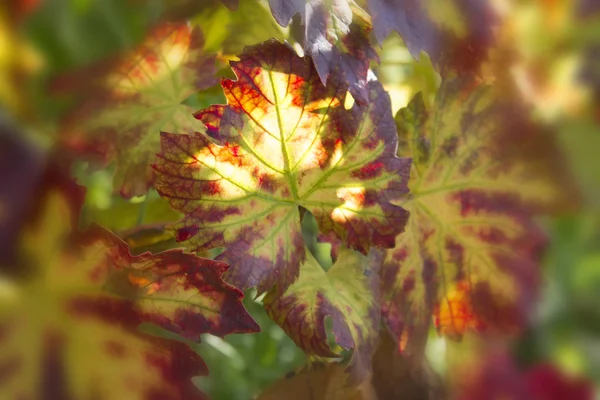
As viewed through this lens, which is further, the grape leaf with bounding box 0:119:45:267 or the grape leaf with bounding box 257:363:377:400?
the grape leaf with bounding box 257:363:377:400

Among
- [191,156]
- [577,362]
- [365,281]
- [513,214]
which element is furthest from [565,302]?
[191,156]

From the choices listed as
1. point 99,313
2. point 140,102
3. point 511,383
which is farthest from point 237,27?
point 511,383

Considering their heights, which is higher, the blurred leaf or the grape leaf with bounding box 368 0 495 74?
the grape leaf with bounding box 368 0 495 74

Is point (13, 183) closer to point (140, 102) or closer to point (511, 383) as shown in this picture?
point (140, 102)

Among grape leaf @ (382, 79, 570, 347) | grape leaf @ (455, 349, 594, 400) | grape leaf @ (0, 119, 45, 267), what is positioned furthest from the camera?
grape leaf @ (455, 349, 594, 400)

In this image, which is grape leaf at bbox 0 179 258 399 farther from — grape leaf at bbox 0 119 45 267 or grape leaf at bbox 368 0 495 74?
grape leaf at bbox 368 0 495 74

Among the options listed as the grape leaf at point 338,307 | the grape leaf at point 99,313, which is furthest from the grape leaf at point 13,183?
the grape leaf at point 338,307

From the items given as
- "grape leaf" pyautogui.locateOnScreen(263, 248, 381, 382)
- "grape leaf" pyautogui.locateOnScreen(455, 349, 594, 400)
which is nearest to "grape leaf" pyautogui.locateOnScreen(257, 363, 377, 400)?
"grape leaf" pyautogui.locateOnScreen(263, 248, 381, 382)

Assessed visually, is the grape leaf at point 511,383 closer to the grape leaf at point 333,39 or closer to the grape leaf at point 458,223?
the grape leaf at point 458,223
